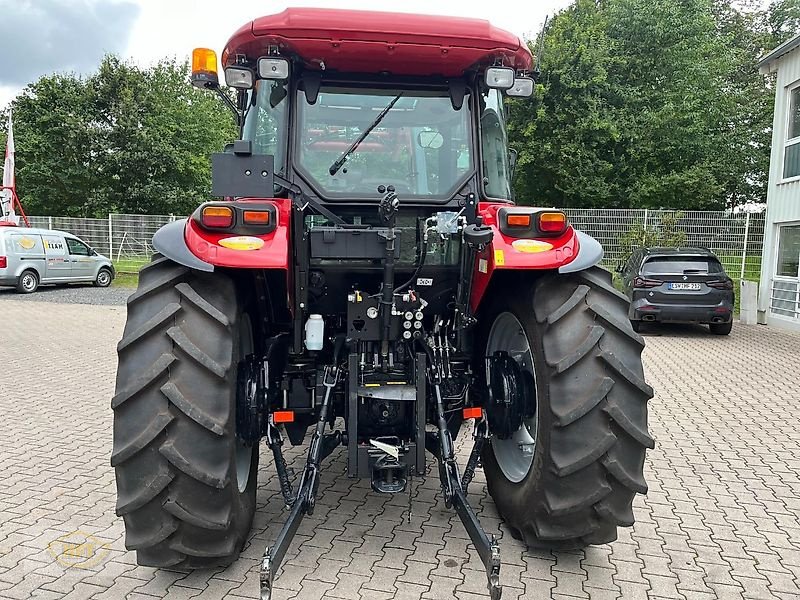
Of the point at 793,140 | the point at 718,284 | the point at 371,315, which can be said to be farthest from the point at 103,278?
the point at 371,315

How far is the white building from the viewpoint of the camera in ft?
41.9

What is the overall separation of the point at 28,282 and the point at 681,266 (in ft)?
53.0

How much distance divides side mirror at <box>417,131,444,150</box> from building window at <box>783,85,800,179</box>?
11.9 metres

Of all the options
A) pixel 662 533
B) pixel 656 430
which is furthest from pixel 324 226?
pixel 656 430

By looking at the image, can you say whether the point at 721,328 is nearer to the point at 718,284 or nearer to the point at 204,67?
the point at 718,284

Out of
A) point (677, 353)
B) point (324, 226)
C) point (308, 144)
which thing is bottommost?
point (677, 353)

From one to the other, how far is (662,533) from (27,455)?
4.47 meters

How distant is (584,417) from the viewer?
297cm

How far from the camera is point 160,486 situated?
108 inches

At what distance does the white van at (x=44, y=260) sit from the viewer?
17.2m

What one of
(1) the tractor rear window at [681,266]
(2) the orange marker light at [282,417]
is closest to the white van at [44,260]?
(1) the tractor rear window at [681,266]

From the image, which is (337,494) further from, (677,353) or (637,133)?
(637,133)

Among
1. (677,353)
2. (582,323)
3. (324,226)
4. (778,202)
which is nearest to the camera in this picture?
(582,323)

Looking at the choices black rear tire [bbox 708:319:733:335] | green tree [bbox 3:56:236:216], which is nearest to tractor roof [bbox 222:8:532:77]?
black rear tire [bbox 708:319:733:335]
